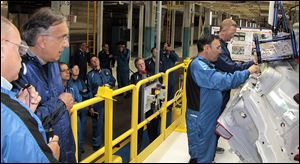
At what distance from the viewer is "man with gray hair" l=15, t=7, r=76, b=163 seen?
171cm

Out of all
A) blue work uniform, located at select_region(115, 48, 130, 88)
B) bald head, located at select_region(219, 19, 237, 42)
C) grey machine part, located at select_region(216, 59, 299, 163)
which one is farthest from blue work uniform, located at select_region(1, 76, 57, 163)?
blue work uniform, located at select_region(115, 48, 130, 88)

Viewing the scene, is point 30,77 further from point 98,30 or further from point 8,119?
point 98,30

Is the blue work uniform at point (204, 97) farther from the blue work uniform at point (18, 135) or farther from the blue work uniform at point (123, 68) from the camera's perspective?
the blue work uniform at point (123, 68)

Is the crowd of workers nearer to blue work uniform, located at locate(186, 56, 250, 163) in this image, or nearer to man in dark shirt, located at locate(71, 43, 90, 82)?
blue work uniform, located at locate(186, 56, 250, 163)

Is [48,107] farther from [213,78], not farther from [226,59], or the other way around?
[226,59]

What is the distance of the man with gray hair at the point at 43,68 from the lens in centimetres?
171

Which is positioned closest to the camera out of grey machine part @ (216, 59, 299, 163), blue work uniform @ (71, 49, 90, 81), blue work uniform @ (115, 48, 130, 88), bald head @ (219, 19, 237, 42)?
grey machine part @ (216, 59, 299, 163)

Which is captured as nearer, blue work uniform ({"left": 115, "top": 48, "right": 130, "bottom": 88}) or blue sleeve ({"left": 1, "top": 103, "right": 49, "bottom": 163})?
blue sleeve ({"left": 1, "top": 103, "right": 49, "bottom": 163})

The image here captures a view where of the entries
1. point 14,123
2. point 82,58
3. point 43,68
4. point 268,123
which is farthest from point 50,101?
point 82,58

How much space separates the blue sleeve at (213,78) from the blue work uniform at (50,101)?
1.18 metres

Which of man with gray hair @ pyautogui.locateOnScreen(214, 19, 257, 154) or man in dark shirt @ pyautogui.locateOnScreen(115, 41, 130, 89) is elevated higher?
man with gray hair @ pyautogui.locateOnScreen(214, 19, 257, 154)

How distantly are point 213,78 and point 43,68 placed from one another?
1285 millimetres

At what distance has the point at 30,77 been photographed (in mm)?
1788

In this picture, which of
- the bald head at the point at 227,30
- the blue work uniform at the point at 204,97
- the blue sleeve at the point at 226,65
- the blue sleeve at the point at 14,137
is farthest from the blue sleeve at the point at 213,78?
the blue sleeve at the point at 14,137
